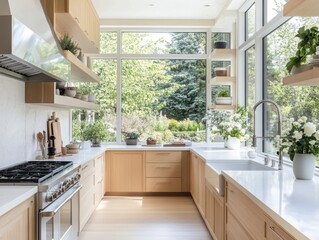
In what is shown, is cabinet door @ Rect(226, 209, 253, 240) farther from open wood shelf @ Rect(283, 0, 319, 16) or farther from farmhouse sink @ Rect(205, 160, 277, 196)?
open wood shelf @ Rect(283, 0, 319, 16)

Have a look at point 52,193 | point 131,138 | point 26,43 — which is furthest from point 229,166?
point 131,138

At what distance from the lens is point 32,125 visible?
3.76 m

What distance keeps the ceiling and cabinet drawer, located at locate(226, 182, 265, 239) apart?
3.37 metres

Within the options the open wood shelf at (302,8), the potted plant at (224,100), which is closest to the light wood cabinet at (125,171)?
the potted plant at (224,100)

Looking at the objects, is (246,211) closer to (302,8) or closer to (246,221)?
(246,221)

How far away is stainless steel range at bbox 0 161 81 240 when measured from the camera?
233 cm

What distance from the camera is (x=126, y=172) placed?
18.8 feet

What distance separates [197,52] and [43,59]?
13.9 ft

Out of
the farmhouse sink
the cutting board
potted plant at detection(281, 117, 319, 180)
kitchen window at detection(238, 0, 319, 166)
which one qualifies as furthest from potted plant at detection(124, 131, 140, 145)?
potted plant at detection(281, 117, 319, 180)

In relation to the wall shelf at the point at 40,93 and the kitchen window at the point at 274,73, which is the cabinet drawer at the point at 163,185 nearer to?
the kitchen window at the point at 274,73

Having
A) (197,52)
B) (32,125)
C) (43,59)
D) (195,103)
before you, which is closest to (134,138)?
(195,103)

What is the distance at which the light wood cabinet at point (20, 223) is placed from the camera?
6.00 ft

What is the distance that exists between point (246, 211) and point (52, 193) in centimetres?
134

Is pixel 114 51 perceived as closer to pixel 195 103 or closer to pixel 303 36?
pixel 195 103
